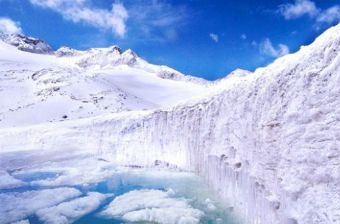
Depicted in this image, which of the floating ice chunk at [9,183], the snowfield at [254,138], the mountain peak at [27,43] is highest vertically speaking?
the mountain peak at [27,43]

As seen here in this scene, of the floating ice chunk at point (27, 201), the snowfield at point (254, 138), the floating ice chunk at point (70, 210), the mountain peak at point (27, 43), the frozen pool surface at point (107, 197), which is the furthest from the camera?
the mountain peak at point (27, 43)

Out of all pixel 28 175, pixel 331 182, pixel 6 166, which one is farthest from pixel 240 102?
pixel 6 166

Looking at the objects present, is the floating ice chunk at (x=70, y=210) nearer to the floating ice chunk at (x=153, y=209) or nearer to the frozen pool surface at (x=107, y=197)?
the frozen pool surface at (x=107, y=197)

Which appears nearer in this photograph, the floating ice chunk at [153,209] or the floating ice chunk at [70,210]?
the floating ice chunk at [153,209]

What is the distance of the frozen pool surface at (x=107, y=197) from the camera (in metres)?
13.3

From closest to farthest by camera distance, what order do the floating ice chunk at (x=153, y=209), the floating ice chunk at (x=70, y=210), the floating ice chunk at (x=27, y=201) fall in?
the floating ice chunk at (x=153, y=209) → the floating ice chunk at (x=70, y=210) → the floating ice chunk at (x=27, y=201)

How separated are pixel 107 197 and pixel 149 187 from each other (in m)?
2.50

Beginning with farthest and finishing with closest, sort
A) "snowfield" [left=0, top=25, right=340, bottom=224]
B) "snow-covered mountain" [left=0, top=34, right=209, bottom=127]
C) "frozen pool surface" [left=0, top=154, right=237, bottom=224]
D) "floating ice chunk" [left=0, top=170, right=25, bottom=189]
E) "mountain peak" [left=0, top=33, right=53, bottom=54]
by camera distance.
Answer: "mountain peak" [left=0, top=33, right=53, bottom=54] → "snow-covered mountain" [left=0, top=34, right=209, bottom=127] → "floating ice chunk" [left=0, top=170, right=25, bottom=189] → "frozen pool surface" [left=0, top=154, right=237, bottom=224] → "snowfield" [left=0, top=25, right=340, bottom=224]

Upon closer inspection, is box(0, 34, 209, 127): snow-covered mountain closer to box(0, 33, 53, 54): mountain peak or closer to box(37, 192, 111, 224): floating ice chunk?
box(0, 33, 53, 54): mountain peak

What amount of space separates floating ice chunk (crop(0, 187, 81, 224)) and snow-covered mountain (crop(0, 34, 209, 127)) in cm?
1013

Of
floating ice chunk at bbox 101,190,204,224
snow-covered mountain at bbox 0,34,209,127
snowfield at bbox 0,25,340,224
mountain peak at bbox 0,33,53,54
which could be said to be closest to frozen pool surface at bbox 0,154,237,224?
floating ice chunk at bbox 101,190,204,224

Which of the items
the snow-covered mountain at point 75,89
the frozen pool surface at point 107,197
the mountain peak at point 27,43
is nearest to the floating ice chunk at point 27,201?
the frozen pool surface at point 107,197

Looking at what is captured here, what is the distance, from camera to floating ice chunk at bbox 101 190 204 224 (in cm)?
1279

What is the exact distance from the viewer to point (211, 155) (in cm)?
1748
